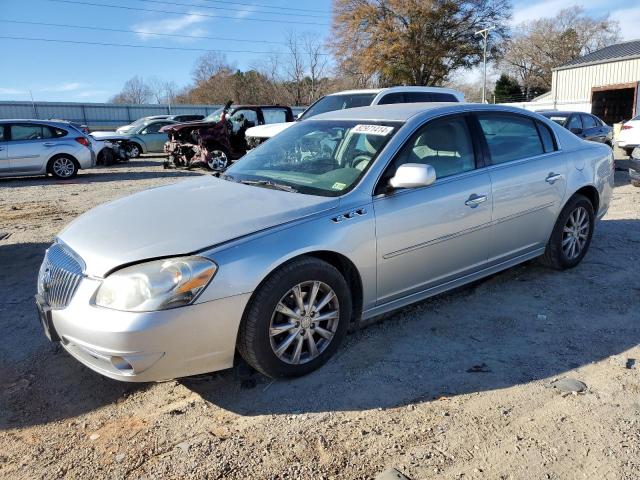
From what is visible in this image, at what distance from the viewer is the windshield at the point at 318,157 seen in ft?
11.7

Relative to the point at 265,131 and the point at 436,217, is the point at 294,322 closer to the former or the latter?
the point at 436,217

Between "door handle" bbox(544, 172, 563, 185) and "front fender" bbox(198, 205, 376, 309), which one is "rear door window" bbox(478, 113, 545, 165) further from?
"front fender" bbox(198, 205, 376, 309)

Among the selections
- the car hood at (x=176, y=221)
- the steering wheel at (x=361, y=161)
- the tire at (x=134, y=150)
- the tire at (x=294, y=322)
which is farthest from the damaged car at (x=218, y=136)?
the tire at (x=294, y=322)

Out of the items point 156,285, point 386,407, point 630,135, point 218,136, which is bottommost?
point 386,407

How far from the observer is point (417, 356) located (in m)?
3.46

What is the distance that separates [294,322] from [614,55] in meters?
36.6

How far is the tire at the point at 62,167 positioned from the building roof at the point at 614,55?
99.6ft

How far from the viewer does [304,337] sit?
125 inches

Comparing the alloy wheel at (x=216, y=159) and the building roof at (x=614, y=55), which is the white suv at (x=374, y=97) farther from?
the building roof at (x=614, y=55)

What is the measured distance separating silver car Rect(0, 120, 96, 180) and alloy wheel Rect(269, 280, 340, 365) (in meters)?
12.3

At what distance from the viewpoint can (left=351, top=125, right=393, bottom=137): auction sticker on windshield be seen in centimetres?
→ 375

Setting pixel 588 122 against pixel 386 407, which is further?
pixel 588 122

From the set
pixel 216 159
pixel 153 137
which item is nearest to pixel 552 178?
pixel 216 159

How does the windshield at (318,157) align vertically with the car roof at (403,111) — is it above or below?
below
